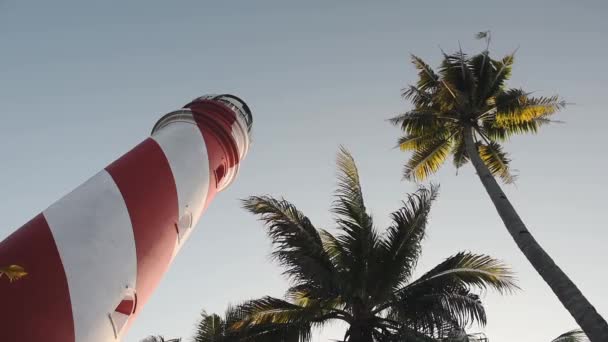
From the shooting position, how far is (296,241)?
10242mm

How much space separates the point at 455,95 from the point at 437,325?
272 inches

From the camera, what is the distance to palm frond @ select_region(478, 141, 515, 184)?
15.0 metres

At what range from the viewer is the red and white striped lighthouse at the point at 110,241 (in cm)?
500

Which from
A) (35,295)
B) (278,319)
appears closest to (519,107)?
(278,319)

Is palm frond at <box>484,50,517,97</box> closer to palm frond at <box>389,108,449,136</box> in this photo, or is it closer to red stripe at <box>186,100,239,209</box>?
palm frond at <box>389,108,449,136</box>

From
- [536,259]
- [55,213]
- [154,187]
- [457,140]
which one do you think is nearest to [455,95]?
[457,140]

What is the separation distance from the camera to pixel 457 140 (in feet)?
49.0

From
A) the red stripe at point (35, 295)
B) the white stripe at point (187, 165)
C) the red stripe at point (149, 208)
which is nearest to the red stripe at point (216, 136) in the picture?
the white stripe at point (187, 165)

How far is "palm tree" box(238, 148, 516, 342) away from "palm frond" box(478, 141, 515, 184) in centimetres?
514

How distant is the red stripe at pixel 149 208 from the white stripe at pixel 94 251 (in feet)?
0.53

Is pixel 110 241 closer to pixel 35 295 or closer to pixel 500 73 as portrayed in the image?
pixel 35 295

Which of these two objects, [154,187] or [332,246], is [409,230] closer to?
[332,246]

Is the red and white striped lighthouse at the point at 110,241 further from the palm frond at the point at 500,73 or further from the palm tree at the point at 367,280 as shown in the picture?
the palm frond at the point at 500,73

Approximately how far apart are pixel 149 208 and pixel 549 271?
713cm
